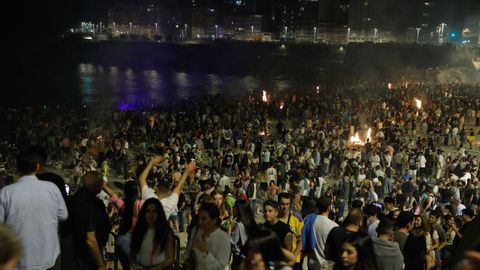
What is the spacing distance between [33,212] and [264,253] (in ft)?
5.33

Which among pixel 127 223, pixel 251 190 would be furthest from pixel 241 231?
pixel 251 190

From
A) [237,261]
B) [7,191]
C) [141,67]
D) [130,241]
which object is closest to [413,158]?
[237,261]

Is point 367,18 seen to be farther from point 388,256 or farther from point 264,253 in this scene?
point 264,253

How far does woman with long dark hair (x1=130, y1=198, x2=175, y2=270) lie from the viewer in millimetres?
4133

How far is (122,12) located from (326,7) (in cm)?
5971

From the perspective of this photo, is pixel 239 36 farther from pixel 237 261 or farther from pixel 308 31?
pixel 237 261

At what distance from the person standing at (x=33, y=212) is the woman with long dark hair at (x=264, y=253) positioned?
4.61ft

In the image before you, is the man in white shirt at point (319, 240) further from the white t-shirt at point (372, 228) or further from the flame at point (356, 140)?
the flame at point (356, 140)

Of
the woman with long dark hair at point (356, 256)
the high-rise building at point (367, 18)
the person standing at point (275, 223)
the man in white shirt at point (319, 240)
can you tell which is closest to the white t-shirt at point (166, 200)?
the person standing at point (275, 223)

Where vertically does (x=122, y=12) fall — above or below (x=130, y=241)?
above

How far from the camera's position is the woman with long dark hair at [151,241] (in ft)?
13.6

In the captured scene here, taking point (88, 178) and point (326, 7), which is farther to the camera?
point (326, 7)

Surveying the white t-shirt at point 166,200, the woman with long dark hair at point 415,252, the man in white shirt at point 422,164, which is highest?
the white t-shirt at point 166,200

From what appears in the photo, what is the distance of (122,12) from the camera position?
511 ft
